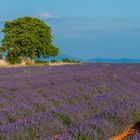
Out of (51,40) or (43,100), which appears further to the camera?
(51,40)

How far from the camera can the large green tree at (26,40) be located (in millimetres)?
47250

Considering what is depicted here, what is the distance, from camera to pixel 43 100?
28.2 feet

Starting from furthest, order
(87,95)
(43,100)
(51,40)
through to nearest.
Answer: (51,40)
(87,95)
(43,100)

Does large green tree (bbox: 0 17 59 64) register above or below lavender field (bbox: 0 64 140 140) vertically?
above

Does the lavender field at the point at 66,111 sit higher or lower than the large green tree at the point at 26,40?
lower

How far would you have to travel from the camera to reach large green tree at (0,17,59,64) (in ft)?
155

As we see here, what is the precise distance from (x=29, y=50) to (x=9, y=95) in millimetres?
38544

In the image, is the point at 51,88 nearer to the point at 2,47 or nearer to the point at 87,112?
the point at 87,112

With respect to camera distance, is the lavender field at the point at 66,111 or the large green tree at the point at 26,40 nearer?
the lavender field at the point at 66,111

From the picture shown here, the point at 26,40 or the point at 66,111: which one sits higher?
the point at 26,40

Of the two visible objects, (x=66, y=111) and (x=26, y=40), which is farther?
(x=26, y=40)

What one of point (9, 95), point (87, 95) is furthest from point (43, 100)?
point (87, 95)

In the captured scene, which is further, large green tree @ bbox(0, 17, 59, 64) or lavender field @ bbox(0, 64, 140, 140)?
large green tree @ bbox(0, 17, 59, 64)

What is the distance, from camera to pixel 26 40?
4681 cm
